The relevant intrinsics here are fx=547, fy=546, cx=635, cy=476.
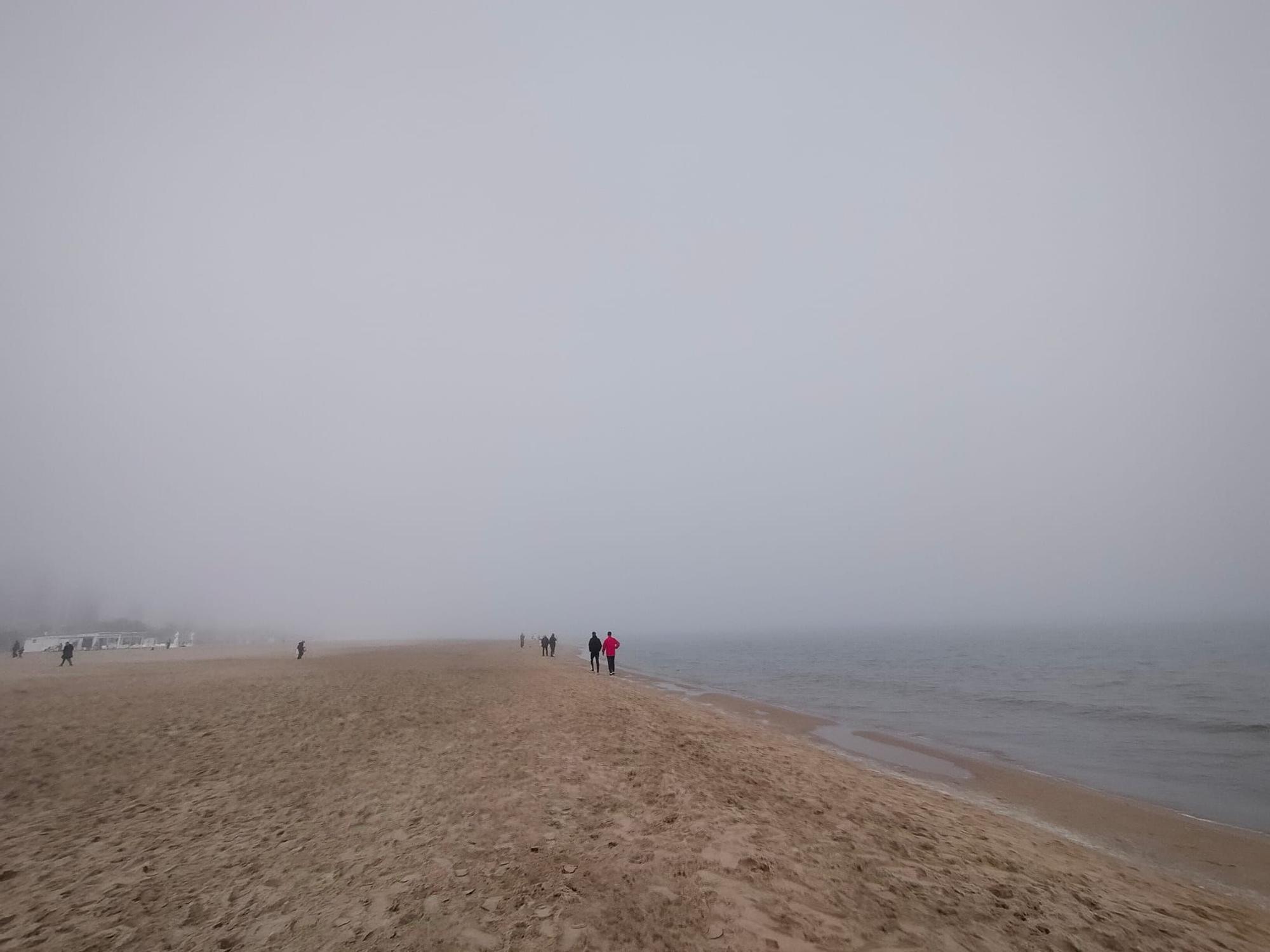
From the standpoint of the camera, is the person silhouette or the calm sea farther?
the person silhouette

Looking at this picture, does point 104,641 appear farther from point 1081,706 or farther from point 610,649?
point 1081,706

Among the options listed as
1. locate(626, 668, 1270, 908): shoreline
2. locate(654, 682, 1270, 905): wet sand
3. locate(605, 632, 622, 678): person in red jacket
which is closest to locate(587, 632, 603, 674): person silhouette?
locate(605, 632, 622, 678): person in red jacket

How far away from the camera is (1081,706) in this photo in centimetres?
2927

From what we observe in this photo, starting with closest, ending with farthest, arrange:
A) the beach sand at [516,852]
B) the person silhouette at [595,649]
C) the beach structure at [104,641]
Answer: the beach sand at [516,852]
the person silhouette at [595,649]
the beach structure at [104,641]

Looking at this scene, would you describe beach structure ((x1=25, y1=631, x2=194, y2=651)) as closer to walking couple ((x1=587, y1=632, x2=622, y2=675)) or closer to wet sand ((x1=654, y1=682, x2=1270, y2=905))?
walking couple ((x1=587, y1=632, x2=622, y2=675))

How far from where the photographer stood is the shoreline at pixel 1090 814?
33.1ft

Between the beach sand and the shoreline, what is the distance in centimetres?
107

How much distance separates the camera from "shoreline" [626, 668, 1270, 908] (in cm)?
1010

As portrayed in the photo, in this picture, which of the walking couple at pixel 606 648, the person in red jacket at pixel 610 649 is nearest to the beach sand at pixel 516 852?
the person in red jacket at pixel 610 649

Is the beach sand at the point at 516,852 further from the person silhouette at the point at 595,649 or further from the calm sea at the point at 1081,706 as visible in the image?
the person silhouette at the point at 595,649

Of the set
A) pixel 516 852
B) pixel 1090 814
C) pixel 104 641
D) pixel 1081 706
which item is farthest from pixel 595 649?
pixel 104 641

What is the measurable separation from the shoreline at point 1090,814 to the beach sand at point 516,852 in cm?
107

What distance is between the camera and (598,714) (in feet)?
58.9

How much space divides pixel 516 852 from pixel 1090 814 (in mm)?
13972
